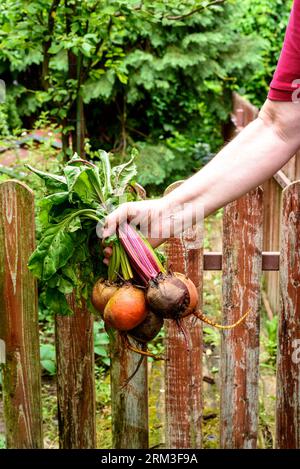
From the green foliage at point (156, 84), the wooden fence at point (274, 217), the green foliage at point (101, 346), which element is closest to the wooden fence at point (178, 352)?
the green foliage at point (101, 346)

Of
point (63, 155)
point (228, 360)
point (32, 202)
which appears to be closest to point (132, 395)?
point (228, 360)

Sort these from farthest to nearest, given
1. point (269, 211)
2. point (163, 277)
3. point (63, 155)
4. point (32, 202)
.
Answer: point (269, 211) → point (63, 155) → point (32, 202) → point (163, 277)

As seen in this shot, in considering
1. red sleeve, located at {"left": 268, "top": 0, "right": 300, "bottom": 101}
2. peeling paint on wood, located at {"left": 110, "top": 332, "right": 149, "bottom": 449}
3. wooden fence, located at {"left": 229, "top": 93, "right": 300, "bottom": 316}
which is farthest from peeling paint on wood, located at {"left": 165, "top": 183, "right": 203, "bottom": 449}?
wooden fence, located at {"left": 229, "top": 93, "right": 300, "bottom": 316}

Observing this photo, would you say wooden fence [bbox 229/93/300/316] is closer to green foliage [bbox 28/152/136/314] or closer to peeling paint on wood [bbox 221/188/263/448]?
peeling paint on wood [bbox 221/188/263/448]

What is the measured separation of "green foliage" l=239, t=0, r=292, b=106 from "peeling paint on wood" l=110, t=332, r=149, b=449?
30.2 feet

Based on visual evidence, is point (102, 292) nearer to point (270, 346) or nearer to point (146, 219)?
point (146, 219)

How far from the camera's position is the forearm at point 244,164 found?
6.61 ft

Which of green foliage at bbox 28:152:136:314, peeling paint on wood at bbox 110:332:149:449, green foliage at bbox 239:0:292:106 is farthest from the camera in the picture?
green foliage at bbox 239:0:292:106

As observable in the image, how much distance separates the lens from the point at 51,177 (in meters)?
2.25

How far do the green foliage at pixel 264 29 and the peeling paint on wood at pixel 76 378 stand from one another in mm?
9236

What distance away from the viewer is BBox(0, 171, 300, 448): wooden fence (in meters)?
2.67

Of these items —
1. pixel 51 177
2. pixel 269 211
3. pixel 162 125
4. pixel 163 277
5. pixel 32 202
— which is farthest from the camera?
pixel 162 125

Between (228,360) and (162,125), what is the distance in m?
5.46

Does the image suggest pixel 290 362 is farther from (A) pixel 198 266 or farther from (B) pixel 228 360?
(A) pixel 198 266
